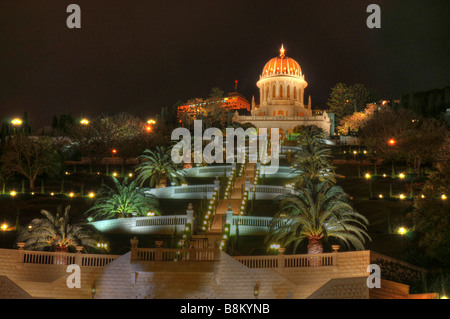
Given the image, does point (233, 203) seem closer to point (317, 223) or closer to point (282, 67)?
point (317, 223)

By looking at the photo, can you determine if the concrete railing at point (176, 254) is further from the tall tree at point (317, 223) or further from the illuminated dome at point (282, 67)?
the illuminated dome at point (282, 67)

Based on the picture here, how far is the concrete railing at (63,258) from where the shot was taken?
85.1 feet

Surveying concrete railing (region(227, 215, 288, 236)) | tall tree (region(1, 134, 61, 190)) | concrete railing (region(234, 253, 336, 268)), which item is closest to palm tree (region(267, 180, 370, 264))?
concrete railing (region(234, 253, 336, 268))

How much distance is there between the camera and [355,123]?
86188 millimetres

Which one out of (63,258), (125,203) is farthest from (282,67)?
(63,258)

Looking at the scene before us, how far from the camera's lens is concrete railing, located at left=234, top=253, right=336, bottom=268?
2548 cm

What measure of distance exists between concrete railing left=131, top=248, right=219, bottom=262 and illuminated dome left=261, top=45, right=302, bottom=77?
276ft

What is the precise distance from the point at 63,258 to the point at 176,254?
5770mm

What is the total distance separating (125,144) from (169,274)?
121 ft

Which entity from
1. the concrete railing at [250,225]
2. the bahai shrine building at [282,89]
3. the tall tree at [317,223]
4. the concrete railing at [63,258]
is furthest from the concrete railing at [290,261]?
the bahai shrine building at [282,89]
